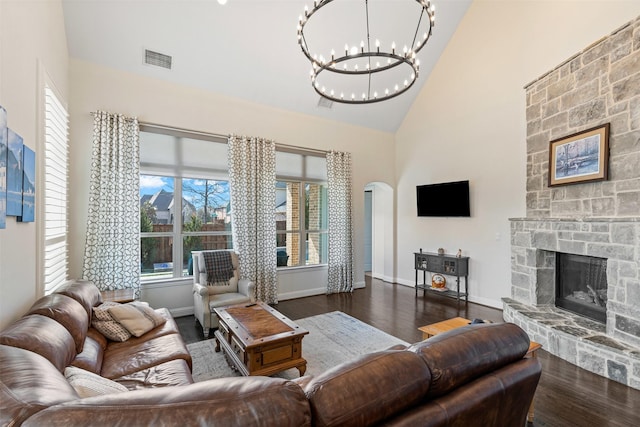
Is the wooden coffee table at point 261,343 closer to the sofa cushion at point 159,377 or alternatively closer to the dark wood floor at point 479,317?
the sofa cushion at point 159,377

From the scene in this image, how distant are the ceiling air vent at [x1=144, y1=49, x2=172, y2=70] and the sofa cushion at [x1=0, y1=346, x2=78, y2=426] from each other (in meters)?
3.96

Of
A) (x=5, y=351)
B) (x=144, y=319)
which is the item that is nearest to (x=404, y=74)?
(x=144, y=319)

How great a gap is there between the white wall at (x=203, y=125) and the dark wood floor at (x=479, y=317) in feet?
2.11

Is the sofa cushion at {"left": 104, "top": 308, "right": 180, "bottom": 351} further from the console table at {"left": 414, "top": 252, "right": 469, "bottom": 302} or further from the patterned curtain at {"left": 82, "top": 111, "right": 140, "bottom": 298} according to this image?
the console table at {"left": 414, "top": 252, "right": 469, "bottom": 302}

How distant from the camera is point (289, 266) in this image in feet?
18.7

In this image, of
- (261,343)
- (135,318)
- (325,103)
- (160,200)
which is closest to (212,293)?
(135,318)

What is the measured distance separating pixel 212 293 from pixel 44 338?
2.56m

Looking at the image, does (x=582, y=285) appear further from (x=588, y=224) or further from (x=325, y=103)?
(x=325, y=103)

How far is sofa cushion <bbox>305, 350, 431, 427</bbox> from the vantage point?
0.93m

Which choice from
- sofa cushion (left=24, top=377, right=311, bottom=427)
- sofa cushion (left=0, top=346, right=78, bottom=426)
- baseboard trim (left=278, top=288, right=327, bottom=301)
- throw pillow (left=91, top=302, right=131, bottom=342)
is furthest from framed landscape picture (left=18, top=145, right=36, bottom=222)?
baseboard trim (left=278, top=288, right=327, bottom=301)

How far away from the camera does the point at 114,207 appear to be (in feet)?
12.8

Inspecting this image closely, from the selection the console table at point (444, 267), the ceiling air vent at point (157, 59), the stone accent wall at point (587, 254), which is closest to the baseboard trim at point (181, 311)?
the ceiling air vent at point (157, 59)

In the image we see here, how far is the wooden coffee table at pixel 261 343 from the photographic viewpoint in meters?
2.51

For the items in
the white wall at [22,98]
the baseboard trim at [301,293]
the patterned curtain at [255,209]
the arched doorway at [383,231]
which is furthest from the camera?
the arched doorway at [383,231]
